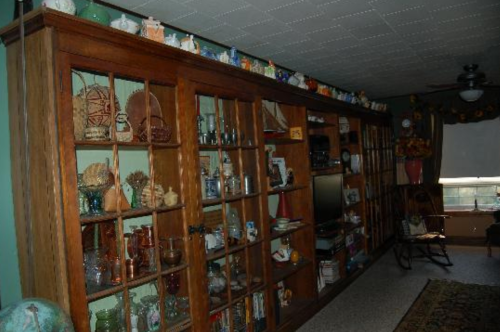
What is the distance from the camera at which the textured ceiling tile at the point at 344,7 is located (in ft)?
8.52

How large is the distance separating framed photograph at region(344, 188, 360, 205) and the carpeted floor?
973 millimetres

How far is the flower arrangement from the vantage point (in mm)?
6426

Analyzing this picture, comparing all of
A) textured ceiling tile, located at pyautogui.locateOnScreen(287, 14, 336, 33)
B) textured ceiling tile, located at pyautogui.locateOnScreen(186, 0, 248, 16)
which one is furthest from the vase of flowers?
textured ceiling tile, located at pyautogui.locateOnScreen(186, 0, 248, 16)

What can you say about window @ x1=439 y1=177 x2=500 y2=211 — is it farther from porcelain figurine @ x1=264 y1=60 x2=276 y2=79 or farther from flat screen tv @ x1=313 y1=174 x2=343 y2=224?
porcelain figurine @ x1=264 y1=60 x2=276 y2=79

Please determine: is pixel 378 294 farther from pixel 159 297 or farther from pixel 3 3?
pixel 3 3

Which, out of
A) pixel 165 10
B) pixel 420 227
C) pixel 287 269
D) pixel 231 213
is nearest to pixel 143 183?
pixel 231 213

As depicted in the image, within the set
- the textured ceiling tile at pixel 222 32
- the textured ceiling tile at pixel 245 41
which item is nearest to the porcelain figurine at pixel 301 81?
the textured ceiling tile at pixel 245 41

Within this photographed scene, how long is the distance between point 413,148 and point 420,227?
1672 millimetres

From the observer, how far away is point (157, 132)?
7.32 ft

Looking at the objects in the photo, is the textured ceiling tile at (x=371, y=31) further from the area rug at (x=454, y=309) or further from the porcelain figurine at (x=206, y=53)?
the area rug at (x=454, y=309)

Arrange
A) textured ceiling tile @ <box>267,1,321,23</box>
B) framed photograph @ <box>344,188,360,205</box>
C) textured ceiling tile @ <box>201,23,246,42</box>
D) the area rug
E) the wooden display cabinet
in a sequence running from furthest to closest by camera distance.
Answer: framed photograph @ <box>344,188,360,205</box>, the area rug, textured ceiling tile @ <box>201,23,246,42</box>, textured ceiling tile @ <box>267,1,321,23</box>, the wooden display cabinet

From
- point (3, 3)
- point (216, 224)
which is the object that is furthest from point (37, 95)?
point (216, 224)

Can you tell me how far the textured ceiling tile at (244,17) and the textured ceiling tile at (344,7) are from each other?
0.44 meters

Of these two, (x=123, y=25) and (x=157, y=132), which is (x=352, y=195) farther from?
(x=123, y=25)
